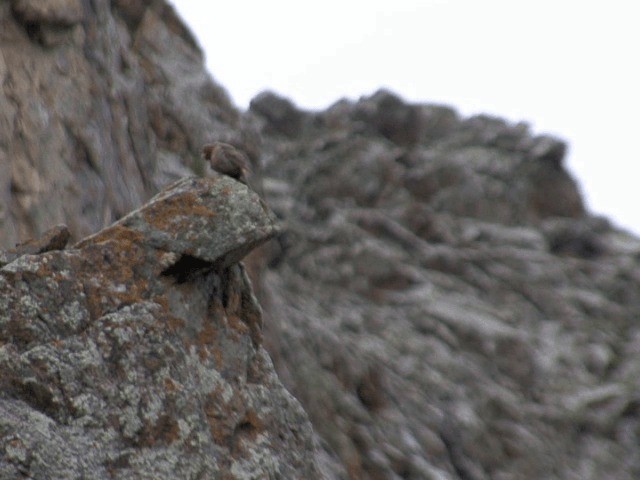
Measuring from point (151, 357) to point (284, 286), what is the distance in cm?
3411

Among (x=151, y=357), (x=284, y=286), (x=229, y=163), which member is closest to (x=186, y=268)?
(x=151, y=357)

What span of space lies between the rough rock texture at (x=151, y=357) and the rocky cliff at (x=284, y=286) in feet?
0.09

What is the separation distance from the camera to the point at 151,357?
Answer: 10.6m

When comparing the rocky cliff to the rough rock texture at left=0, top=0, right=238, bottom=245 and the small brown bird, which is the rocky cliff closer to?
the rough rock texture at left=0, top=0, right=238, bottom=245

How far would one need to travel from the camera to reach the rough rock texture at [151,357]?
9.65 meters

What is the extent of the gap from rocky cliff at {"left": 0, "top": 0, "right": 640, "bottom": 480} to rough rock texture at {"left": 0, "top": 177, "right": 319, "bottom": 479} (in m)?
0.03

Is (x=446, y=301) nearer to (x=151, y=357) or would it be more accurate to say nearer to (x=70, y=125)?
(x=70, y=125)

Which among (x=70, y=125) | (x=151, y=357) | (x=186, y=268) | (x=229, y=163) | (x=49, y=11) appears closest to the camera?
(x=151, y=357)

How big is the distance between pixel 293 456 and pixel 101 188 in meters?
12.3

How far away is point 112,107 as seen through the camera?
80.0ft

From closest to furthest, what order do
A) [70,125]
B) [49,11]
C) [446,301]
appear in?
[70,125] → [49,11] → [446,301]

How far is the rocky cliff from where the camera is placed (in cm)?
1030

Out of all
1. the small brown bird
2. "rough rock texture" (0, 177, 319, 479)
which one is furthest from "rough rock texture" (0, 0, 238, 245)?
"rough rock texture" (0, 177, 319, 479)

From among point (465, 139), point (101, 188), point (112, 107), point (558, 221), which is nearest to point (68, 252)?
point (101, 188)
